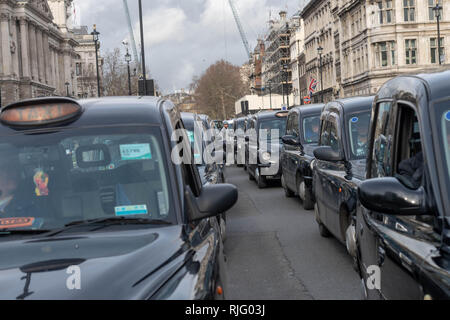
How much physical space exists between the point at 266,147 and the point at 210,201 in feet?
46.9

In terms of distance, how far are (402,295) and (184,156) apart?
1.45 m

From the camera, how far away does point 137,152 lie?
3.63 metres

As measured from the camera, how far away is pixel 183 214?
11.1 feet

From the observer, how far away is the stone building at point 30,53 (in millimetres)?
94812

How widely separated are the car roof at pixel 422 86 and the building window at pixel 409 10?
215ft

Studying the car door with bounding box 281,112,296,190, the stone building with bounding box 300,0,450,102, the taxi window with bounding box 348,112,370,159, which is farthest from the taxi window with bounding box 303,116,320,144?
the stone building with bounding box 300,0,450,102

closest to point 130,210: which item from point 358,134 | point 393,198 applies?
point 393,198

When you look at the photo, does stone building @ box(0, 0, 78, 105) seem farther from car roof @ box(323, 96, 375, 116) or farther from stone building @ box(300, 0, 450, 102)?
car roof @ box(323, 96, 375, 116)

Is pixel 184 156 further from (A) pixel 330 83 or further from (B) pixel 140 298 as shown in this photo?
(A) pixel 330 83

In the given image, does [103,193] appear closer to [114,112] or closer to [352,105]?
[114,112]

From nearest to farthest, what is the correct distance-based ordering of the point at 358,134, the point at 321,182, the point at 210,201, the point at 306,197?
the point at 210,201 → the point at 321,182 → the point at 358,134 → the point at 306,197

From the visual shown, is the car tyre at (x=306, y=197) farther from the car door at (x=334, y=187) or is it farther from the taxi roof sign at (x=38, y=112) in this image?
the taxi roof sign at (x=38, y=112)

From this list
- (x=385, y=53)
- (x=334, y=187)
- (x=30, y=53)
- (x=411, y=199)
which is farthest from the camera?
(x=30, y=53)

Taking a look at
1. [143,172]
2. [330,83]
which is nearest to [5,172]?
[143,172]
